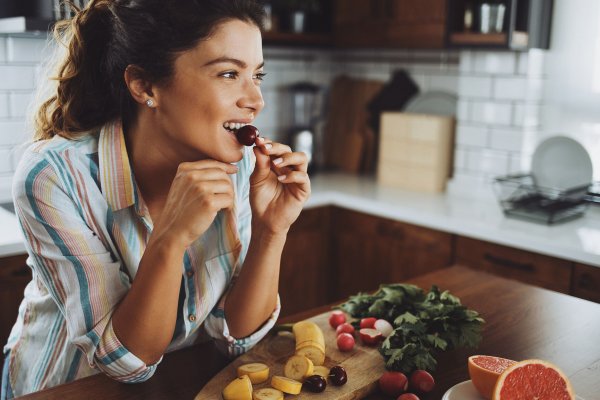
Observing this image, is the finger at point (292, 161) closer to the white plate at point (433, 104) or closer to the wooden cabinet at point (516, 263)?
the wooden cabinet at point (516, 263)

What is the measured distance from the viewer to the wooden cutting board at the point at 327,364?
1160 millimetres

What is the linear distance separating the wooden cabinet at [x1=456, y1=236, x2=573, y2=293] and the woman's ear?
161 cm

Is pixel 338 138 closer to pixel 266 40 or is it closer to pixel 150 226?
pixel 266 40

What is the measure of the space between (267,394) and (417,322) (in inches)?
14.9

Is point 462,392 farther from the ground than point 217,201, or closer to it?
closer to it

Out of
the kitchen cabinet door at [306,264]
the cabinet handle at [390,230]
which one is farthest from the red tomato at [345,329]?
the kitchen cabinet door at [306,264]

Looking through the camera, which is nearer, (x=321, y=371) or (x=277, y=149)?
(x=321, y=371)

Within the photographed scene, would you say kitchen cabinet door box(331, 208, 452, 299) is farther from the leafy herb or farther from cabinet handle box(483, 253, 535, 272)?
the leafy herb

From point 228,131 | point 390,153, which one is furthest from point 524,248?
point 228,131

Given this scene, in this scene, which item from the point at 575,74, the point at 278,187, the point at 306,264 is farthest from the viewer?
the point at 306,264

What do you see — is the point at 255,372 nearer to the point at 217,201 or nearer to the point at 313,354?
the point at 313,354

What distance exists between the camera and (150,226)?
1437 millimetres

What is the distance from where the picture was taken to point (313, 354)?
1282 mm

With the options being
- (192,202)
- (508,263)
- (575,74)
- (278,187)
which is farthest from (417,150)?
(192,202)
